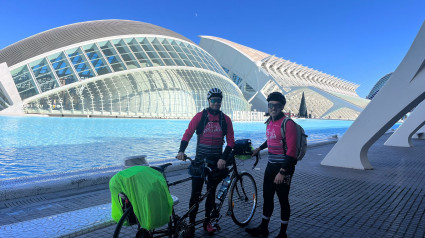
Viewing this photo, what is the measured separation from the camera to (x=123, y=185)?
229 cm

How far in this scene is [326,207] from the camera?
465 centimetres

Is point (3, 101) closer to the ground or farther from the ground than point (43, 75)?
→ closer to the ground

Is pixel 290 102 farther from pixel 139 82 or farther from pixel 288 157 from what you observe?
pixel 288 157

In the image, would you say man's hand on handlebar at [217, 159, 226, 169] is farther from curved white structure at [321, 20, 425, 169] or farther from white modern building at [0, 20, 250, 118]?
white modern building at [0, 20, 250, 118]

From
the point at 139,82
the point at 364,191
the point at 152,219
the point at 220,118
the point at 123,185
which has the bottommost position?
the point at 364,191

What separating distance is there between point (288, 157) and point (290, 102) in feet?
212

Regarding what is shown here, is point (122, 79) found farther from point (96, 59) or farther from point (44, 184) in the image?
point (44, 184)

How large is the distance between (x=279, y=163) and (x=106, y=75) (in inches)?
1087

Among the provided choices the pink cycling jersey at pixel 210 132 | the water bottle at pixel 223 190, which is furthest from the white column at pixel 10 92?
the water bottle at pixel 223 190

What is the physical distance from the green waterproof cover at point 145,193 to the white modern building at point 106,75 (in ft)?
91.0

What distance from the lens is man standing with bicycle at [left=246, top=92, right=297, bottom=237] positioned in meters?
3.19

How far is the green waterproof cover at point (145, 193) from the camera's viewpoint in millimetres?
2236

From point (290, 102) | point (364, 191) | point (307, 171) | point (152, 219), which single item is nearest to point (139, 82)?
point (307, 171)

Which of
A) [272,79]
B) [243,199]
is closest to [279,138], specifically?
[243,199]
